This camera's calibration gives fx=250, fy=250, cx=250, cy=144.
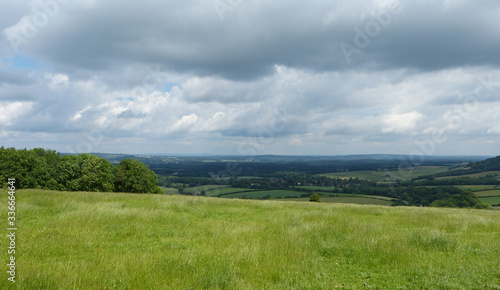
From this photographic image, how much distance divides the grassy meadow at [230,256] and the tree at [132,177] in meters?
34.4

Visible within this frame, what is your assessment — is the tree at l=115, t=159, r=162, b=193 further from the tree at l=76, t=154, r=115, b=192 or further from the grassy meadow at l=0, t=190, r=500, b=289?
the grassy meadow at l=0, t=190, r=500, b=289

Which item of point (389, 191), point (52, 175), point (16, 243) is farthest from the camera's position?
point (389, 191)

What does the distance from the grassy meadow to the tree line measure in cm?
3192

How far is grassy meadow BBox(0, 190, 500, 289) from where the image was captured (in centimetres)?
532

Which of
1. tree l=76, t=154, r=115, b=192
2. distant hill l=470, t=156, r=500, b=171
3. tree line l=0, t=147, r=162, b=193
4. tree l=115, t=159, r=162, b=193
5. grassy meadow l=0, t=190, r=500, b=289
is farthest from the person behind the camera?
distant hill l=470, t=156, r=500, b=171

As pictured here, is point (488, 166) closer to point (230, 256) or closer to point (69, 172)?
point (230, 256)

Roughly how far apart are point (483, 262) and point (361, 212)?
35.6 feet

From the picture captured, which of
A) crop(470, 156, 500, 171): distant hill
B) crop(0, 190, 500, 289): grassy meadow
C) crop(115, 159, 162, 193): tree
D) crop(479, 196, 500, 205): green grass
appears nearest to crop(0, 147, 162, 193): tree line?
crop(115, 159, 162, 193): tree

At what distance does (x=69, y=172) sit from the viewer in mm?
39844

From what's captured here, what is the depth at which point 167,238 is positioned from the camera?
8922 mm

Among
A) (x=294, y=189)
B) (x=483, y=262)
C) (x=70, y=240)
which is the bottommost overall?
(x=294, y=189)

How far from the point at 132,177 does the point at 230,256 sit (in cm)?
4255

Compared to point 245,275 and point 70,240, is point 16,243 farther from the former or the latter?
point 245,275

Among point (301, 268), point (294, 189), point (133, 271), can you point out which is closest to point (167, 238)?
point (133, 271)
